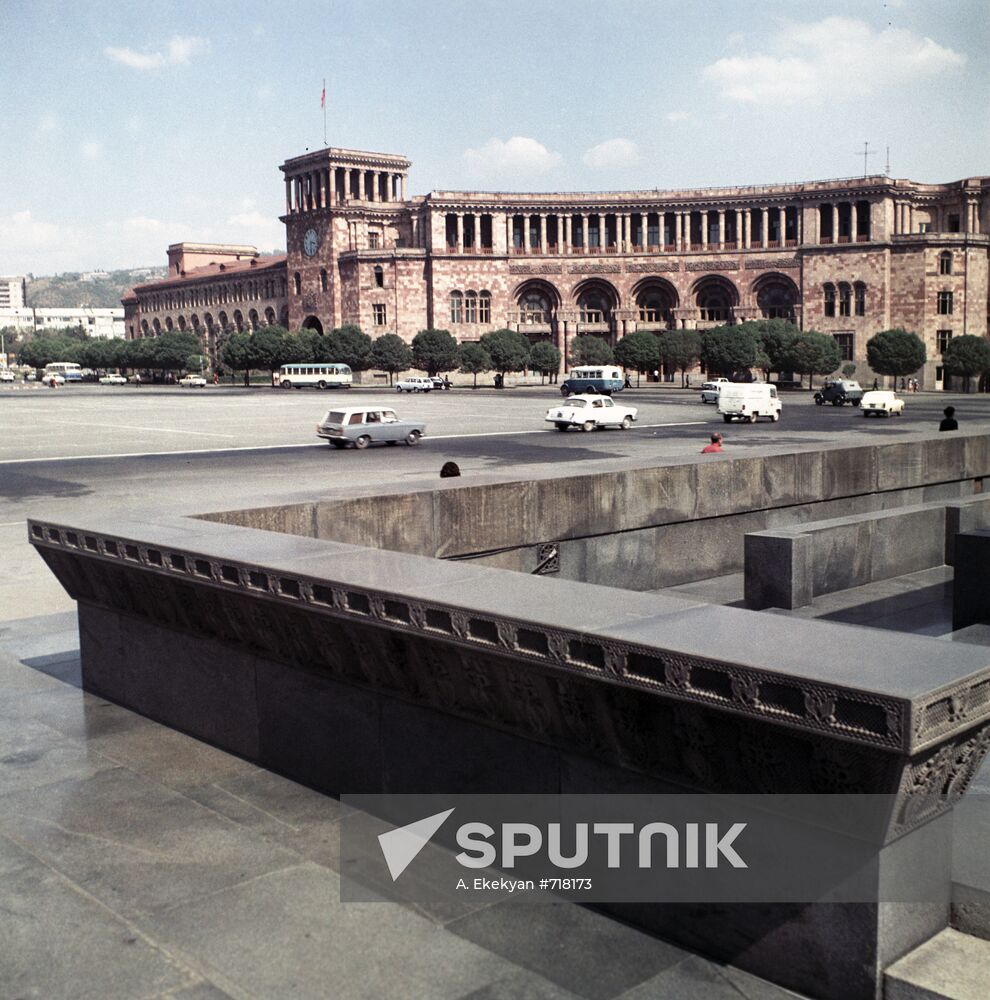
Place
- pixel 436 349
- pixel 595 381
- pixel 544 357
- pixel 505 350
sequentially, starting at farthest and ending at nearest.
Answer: pixel 436 349, pixel 544 357, pixel 505 350, pixel 595 381

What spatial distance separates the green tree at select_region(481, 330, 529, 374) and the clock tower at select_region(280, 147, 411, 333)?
22.2 metres

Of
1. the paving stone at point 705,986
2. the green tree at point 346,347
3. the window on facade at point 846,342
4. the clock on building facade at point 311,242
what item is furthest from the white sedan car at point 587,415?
the clock on building facade at point 311,242

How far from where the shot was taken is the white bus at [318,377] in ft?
331

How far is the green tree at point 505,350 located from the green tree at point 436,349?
3.32 metres

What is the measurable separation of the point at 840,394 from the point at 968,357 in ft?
97.0

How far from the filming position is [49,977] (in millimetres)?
3846

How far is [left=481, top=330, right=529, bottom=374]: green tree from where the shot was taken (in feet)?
333

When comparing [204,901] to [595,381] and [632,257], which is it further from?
[632,257]

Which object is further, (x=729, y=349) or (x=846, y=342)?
(x=846, y=342)

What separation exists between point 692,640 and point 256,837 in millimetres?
2239

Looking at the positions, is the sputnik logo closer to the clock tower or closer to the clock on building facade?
the clock tower

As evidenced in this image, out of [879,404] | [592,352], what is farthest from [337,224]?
[879,404]

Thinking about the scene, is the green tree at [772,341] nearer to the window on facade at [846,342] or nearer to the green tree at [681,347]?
the green tree at [681,347]

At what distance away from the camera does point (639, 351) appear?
97.1 metres
